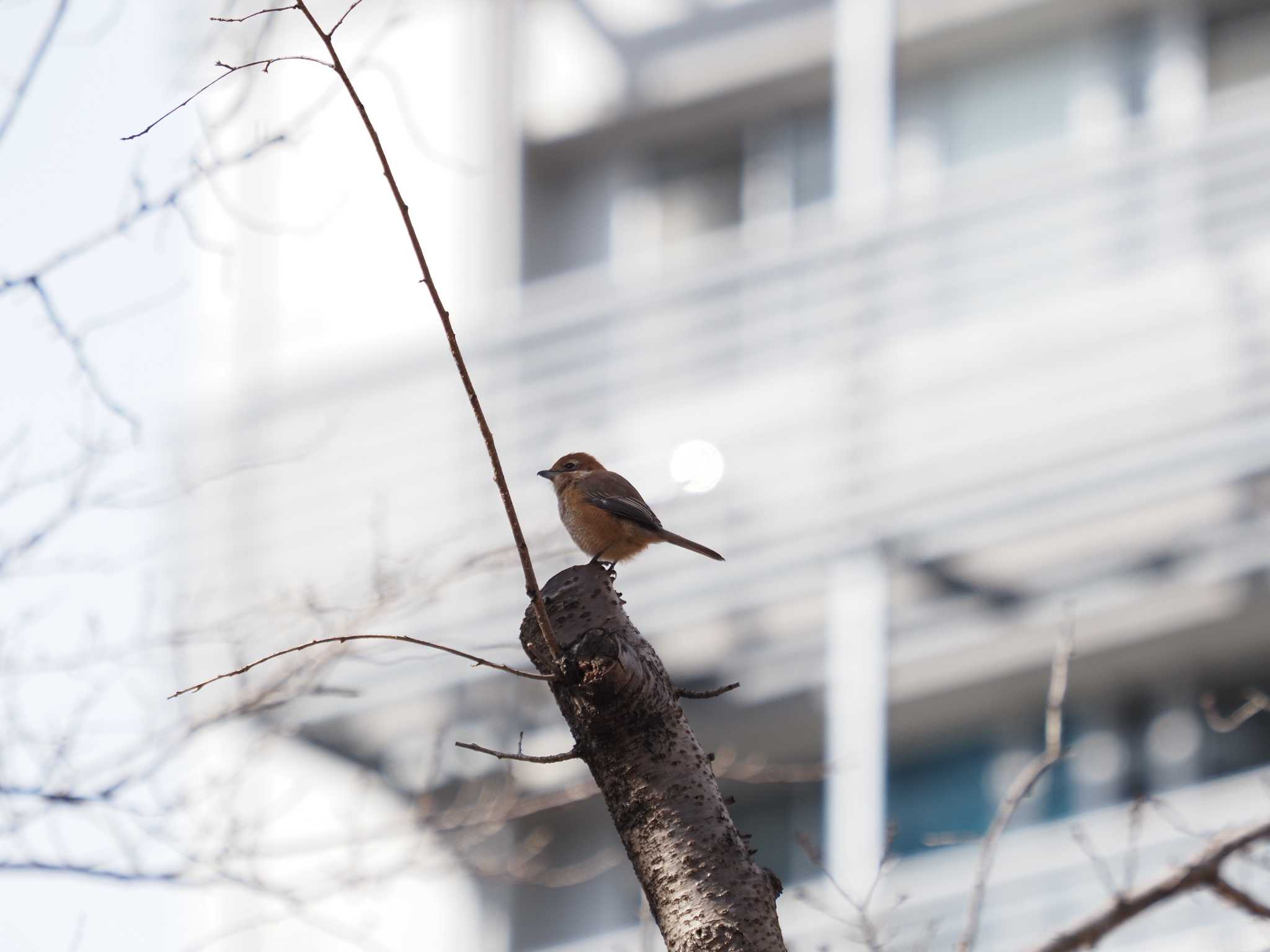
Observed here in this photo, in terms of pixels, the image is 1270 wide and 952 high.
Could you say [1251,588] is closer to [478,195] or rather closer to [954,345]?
[954,345]

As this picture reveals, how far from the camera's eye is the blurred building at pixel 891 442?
7316 millimetres

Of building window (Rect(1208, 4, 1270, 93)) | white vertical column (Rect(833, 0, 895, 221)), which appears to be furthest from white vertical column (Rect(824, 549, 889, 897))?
building window (Rect(1208, 4, 1270, 93))

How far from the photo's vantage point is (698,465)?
7.61 metres

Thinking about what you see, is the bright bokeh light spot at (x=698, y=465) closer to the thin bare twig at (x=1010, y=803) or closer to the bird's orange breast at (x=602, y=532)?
the bird's orange breast at (x=602, y=532)

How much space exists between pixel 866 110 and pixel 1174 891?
5.79 meters

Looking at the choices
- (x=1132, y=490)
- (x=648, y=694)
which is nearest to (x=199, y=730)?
(x=648, y=694)

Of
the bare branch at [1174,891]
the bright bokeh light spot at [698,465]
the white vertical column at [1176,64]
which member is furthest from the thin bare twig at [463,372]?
the white vertical column at [1176,64]

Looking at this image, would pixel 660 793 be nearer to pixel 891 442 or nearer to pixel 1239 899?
pixel 1239 899

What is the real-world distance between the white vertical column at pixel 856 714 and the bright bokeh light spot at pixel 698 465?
0.79 meters

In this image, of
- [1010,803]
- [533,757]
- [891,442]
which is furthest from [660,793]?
[891,442]

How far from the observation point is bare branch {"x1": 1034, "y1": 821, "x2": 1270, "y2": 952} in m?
3.55

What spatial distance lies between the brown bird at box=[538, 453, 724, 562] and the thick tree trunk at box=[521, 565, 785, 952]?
178 centimetres

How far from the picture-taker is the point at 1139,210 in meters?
7.67

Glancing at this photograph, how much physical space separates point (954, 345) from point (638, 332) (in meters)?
1.93
